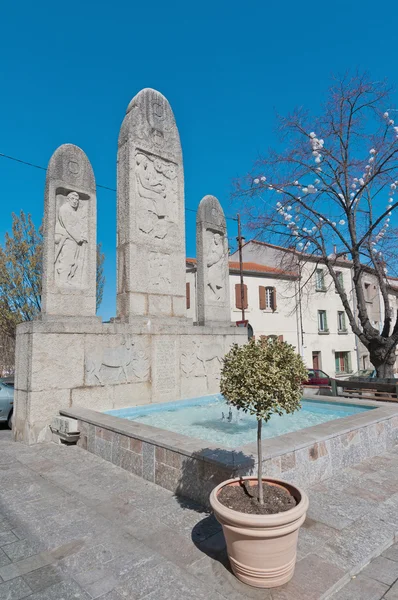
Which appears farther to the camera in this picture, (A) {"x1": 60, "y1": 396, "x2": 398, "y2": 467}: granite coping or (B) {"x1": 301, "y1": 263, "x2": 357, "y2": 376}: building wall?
(B) {"x1": 301, "y1": 263, "x2": 357, "y2": 376}: building wall

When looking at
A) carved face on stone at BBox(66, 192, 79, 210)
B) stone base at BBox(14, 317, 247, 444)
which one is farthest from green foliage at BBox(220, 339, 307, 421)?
carved face on stone at BBox(66, 192, 79, 210)

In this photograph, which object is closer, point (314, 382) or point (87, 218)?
point (87, 218)

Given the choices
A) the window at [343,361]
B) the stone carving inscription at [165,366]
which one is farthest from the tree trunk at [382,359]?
the window at [343,361]

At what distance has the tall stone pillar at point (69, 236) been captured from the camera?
6789 millimetres

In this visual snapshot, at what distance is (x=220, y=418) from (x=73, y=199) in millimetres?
5014

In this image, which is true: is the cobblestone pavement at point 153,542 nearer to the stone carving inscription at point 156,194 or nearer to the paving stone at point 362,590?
the paving stone at point 362,590

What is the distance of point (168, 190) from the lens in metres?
8.88

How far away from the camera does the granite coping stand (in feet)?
11.7

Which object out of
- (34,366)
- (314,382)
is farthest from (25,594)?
(314,382)

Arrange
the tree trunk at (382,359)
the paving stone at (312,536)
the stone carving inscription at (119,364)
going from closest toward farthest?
1. the paving stone at (312,536)
2. the stone carving inscription at (119,364)
3. the tree trunk at (382,359)

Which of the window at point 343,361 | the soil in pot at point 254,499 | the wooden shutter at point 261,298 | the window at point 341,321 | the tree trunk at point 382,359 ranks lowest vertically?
the window at point 343,361

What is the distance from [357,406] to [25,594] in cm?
611

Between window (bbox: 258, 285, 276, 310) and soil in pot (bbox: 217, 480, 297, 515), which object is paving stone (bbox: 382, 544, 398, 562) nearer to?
soil in pot (bbox: 217, 480, 297, 515)

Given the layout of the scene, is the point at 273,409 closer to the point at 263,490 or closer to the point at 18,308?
the point at 263,490
